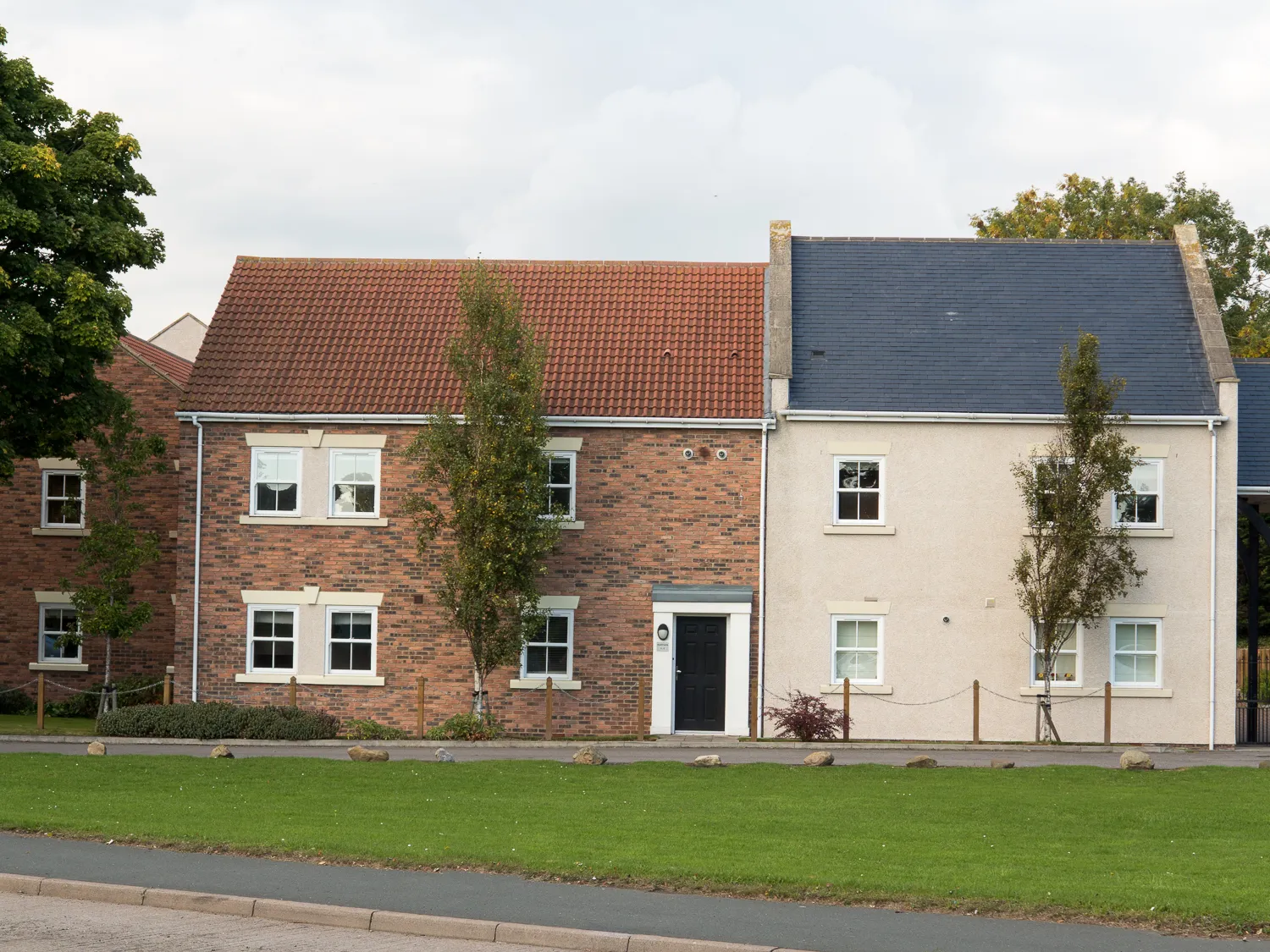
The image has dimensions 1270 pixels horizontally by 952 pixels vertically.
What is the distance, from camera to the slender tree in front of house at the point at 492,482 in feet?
90.7

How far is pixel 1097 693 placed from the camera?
94.9ft

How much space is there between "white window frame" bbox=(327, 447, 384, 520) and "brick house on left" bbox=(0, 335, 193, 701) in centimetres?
557

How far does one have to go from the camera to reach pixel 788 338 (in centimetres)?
3009

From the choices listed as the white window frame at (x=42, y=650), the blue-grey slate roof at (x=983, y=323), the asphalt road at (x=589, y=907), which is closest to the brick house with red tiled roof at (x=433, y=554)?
the blue-grey slate roof at (x=983, y=323)

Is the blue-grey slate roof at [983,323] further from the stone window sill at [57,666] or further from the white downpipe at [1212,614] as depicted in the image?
the stone window sill at [57,666]

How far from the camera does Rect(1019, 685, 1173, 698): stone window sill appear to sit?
28.8 meters

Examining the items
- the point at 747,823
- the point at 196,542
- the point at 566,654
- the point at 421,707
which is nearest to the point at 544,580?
the point at 566,654

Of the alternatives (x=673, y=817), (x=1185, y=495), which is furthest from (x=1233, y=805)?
(x=1185, y=495)

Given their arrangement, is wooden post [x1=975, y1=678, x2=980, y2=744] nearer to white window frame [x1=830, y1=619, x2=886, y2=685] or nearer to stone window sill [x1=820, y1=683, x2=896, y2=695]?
stone window sill [x1=820, y1=683, x2=896, y2=695]

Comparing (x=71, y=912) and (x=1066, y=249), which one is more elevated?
(x=1066, y=249)

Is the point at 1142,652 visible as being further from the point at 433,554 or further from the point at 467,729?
the point at 433,554

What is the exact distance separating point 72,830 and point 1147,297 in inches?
942

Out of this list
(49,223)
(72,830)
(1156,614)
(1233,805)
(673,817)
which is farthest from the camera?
(1156,614)

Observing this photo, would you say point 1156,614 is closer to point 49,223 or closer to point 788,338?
point 788,338
